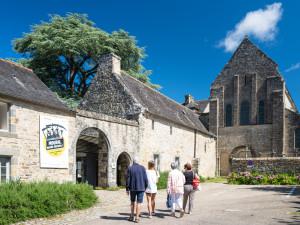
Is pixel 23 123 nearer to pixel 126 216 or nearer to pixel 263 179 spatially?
pixel 126 216

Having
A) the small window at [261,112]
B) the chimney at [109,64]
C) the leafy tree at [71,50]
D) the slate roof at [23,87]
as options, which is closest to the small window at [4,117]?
the slate roof at [23,87]

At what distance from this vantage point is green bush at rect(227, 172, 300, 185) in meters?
22.9

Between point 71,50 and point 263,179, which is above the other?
point 71,50

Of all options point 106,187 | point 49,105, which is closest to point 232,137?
point 106,187

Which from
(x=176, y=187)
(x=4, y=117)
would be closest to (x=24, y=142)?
(x=4, y=117)

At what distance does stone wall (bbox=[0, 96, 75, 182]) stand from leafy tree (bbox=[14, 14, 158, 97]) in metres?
15.5

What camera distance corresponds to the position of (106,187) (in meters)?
18.3

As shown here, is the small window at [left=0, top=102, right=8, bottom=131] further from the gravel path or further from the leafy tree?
the leafy tree

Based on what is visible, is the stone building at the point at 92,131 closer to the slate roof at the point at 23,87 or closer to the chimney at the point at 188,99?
the slate roof at the point at 23,87

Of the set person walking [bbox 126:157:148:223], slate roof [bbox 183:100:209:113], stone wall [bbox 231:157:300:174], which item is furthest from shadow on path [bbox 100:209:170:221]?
slate roof [bbox 183:100:209:113]

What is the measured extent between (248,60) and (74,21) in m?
17.7

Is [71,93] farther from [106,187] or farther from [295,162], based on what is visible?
[295,162]

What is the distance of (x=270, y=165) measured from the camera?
25.0 meters

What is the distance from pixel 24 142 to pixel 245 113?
82.3 ft
